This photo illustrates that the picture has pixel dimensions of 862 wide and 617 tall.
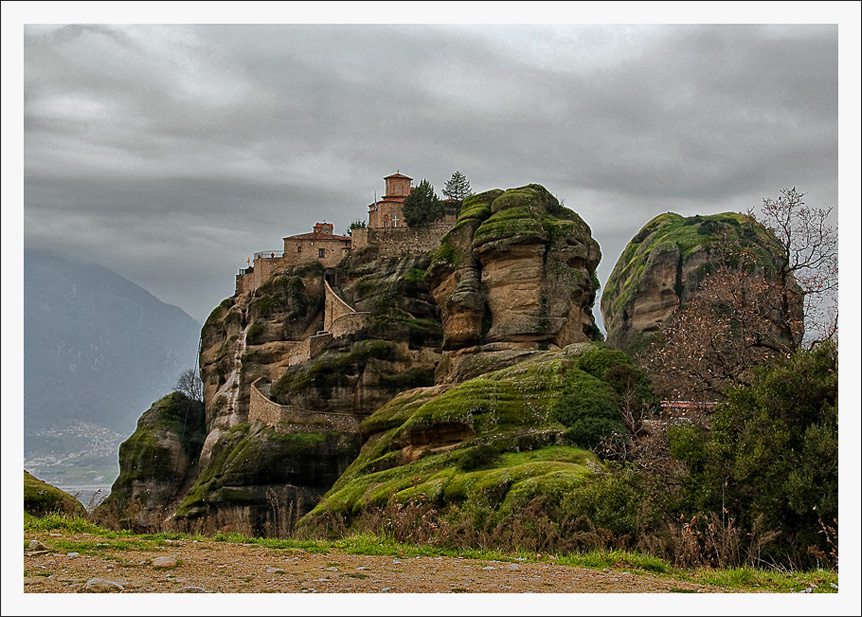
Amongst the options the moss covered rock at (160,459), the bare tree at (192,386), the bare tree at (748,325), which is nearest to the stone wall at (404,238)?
the moss covered rock at (160,459)

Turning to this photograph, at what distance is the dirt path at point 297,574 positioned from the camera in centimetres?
930

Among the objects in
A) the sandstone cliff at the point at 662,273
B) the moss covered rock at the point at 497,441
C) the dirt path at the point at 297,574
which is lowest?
the dirt path at the point at 297,574

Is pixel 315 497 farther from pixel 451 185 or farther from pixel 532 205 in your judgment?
pixel 451 185

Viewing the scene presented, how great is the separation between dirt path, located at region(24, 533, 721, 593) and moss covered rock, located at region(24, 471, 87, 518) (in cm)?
512

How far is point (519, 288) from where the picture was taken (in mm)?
43750

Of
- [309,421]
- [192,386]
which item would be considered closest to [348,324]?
[309,421]

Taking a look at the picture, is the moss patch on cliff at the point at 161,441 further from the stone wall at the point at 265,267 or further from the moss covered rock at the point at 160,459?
the stone wall at the point at 265,267

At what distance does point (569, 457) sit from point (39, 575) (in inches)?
643

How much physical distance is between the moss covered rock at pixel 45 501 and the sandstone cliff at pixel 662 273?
42572mm

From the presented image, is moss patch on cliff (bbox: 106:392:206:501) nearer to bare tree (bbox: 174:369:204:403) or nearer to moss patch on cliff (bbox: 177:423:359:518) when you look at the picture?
bare tree (bbox: 174:369:204:403)

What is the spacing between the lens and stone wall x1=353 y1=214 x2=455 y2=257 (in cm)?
5603

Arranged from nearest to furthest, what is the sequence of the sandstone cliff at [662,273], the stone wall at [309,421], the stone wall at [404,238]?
the stone wall at [309,421]
the stone wall at [404,238]
the sandstone cliff at [662,273]

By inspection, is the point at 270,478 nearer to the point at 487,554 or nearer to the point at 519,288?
the point at 519,288

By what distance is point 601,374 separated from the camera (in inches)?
1210
